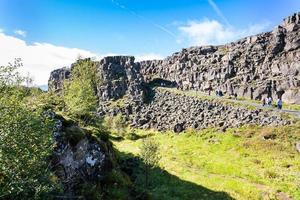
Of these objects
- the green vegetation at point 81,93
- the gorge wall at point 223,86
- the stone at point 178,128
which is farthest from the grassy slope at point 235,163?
the green vegetation at point 81,93

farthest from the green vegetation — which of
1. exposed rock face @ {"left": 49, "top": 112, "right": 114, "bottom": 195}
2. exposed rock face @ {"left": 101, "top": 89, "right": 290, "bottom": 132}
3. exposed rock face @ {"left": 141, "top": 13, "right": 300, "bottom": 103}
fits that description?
exposed rock face @ {"left": 141, "top": 13, "right": 300, "bottom": 103}

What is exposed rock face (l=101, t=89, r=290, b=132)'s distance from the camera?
250 feet

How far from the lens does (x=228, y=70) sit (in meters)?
148

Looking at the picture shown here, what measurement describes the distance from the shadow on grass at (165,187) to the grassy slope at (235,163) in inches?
5.5

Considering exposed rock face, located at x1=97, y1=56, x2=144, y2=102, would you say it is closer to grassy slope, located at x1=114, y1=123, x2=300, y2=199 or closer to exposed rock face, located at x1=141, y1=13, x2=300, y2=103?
exposed rock face, located at x1=141, y1=13, x2=300, y2=103

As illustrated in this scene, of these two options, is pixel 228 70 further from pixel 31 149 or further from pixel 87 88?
pixel 31 149

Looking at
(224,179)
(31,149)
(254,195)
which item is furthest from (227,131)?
(31,149)

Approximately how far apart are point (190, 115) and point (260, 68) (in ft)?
164

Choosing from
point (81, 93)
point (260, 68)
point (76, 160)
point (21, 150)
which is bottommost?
point (76, 160)

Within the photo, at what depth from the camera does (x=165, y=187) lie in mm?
45031

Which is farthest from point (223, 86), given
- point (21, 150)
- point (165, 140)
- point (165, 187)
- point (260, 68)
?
point (21, 150)

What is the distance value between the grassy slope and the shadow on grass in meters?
0.14

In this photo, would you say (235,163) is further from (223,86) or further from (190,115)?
(223,86)

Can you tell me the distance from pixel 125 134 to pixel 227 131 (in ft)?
98.4
